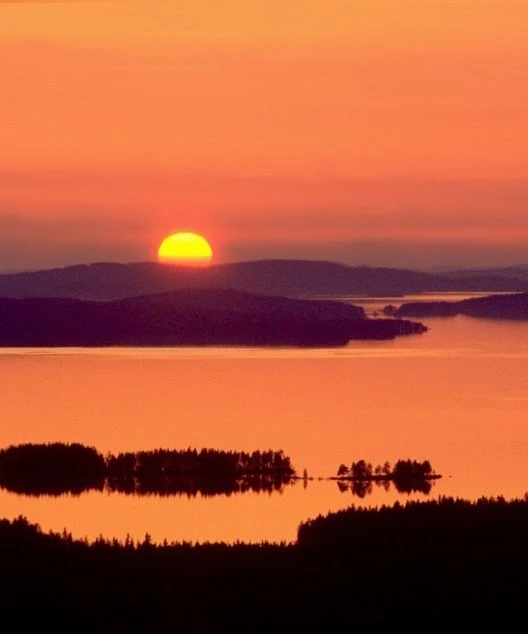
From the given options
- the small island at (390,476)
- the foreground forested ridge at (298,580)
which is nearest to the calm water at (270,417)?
the small island at (390,476)

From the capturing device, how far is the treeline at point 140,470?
Answer: 4038cm

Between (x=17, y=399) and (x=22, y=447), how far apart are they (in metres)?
22.6

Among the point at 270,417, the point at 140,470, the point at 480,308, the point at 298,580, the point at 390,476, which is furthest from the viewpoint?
the point at 480,308

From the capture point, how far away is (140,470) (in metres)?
42.2

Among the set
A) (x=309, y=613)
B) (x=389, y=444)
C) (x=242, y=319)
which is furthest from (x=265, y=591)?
(x=242, y=319)

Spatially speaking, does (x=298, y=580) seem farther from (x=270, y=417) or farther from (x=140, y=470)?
(x=270, y=417)

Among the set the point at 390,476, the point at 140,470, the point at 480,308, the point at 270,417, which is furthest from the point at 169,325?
the point at 390,476

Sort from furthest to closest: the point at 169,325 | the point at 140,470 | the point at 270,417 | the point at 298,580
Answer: the point at 169,325 → the point at 270,417 → the point at 140,470 → the point at 298,580

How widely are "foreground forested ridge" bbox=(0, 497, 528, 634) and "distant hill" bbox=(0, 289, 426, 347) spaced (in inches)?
3440

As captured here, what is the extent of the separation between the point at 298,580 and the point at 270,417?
3561 centimetres

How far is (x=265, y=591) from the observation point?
21.1 m

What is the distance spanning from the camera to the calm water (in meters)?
35.8

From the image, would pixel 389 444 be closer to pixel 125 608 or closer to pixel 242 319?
pixel 125 608

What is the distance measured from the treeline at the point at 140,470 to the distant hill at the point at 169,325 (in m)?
71.1
